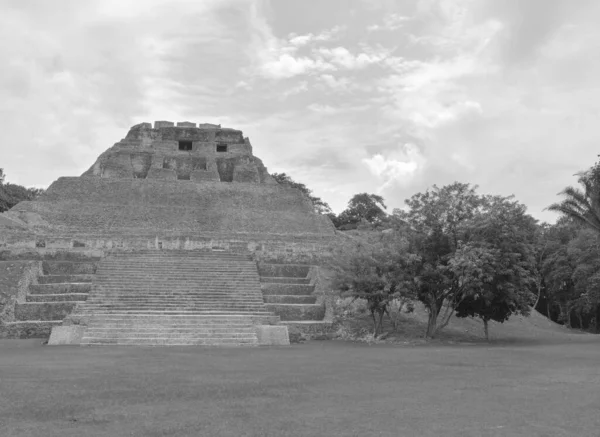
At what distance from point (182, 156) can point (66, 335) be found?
27.6 m

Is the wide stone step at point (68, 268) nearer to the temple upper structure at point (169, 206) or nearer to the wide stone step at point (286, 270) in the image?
the temple upper structure at point (169, 206)

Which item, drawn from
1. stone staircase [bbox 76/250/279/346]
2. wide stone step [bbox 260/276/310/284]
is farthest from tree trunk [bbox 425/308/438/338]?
stone staircase [bbox 76/250/279/346]

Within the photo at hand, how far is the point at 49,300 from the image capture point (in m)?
18.8

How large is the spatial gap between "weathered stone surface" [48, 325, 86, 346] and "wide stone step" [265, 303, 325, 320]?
585 cm

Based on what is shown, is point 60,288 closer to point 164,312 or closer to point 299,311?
point 164,312

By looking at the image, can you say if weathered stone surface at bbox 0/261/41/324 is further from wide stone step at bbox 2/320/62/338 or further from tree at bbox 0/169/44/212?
tree at bbox 0/169/44/212

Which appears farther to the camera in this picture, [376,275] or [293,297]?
[293,297]

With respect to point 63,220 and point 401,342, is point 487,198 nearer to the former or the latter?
point 401,342

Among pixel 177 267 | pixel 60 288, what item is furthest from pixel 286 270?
pixel 60 288

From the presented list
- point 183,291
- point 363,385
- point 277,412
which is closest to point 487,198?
point 183,291

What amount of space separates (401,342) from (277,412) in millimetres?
11524

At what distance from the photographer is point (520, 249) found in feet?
61.7

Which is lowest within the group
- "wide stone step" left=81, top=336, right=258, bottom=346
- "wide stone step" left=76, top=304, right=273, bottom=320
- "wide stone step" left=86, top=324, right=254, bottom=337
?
"wide stone step" left=81, top=336, right=258, bottom=346

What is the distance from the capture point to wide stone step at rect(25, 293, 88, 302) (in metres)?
18.7
